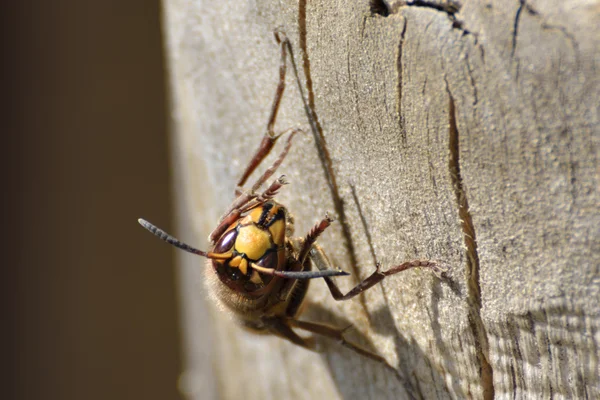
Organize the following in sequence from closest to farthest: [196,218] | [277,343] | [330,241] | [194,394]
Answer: [330,241], [277,343], [196,218], [194,394]

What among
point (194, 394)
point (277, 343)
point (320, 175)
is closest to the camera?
point (320, 175)

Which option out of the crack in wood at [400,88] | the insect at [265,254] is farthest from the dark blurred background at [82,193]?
the crack in wood at [400,88]

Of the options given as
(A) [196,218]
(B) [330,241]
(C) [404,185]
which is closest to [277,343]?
(A) [196,218]

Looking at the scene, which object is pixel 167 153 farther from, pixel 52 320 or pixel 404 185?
pixel 404 185

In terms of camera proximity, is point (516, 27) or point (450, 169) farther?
point (450, 169)

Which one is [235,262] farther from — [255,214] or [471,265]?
[471,265]

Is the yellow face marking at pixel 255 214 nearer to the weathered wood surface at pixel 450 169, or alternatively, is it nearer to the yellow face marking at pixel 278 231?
the yellow face marking at pixel 278 231

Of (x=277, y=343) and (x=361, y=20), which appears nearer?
(x=361, y=20)

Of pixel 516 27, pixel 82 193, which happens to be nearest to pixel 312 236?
pixel 516 27
